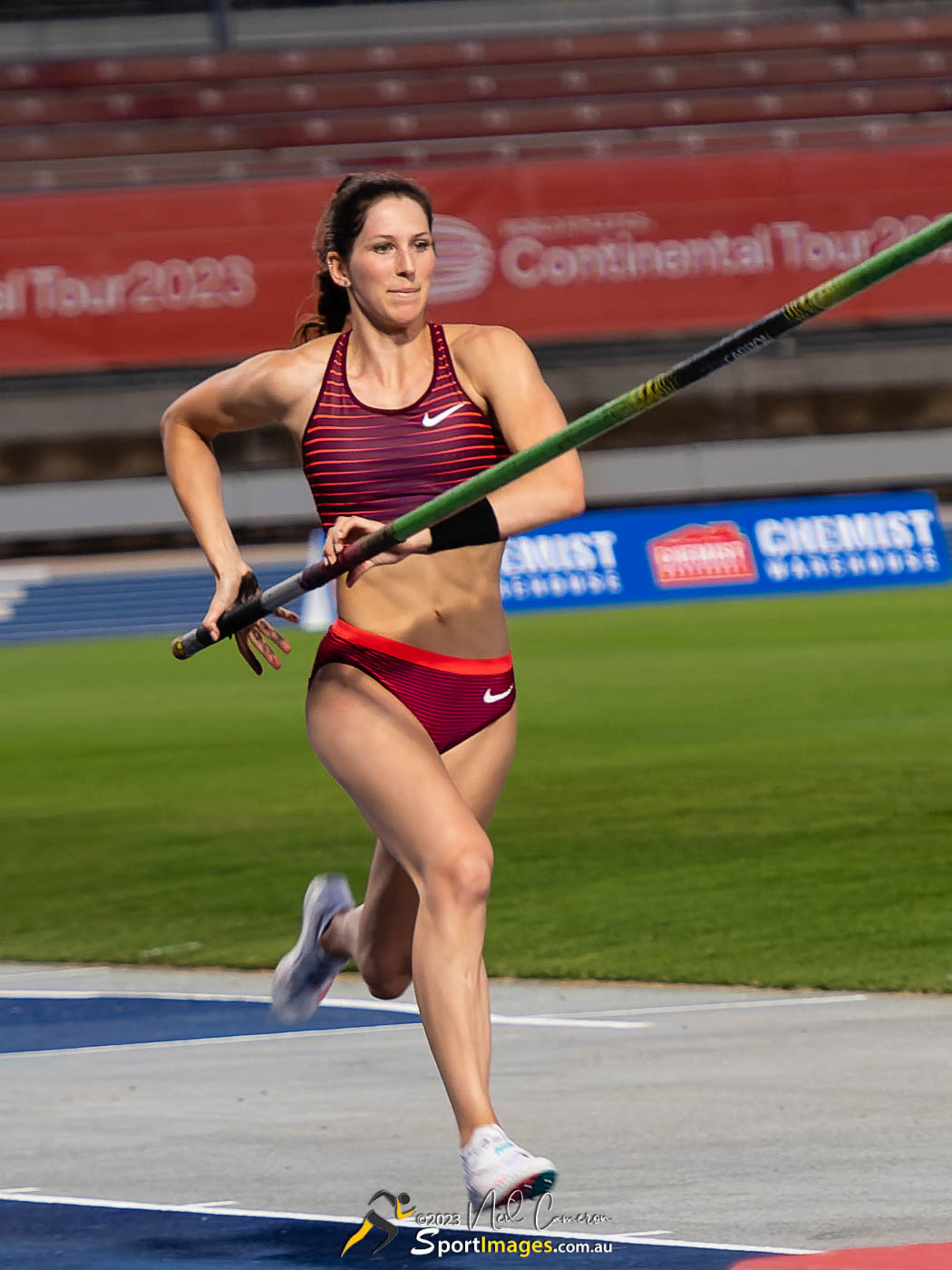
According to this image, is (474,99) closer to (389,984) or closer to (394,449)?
(389,984)

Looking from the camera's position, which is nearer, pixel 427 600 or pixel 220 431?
pixel 427 600

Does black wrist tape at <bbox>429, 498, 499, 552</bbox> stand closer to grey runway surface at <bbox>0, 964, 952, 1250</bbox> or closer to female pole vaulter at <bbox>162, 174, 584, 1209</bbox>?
female pole vaulter at <bbox>162, 174, 584, 1209</bbox>

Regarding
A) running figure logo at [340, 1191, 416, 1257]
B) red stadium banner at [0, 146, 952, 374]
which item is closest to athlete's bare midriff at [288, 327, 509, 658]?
running figure logo at [340, 1191, 416, 1257]

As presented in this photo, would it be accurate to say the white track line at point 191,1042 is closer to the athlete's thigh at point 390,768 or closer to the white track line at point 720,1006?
the white track line at point 720,1006

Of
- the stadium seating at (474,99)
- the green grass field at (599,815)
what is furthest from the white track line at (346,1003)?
the stadium seating at (474,99)

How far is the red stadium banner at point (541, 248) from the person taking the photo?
3216 centimetres

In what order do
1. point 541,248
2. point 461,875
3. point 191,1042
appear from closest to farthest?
point 461,875, point 191,1042, point 541,248

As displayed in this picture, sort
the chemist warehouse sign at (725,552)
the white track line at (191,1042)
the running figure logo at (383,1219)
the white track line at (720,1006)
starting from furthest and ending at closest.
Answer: the chemist warehouse sign at (725,552) → the white track line at (720,1006) → the white track line at (191,1042) → the running figure logo at (383,1219)

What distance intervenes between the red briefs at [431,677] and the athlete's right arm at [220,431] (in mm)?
182

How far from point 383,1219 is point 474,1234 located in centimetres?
23

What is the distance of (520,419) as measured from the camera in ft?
15.3

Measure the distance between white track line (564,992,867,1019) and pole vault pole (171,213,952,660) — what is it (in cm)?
285

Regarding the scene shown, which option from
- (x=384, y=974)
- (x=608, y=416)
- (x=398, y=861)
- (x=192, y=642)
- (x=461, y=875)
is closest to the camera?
(x=608, y=416)

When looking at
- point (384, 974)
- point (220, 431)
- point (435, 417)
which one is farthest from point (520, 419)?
point (384, 974)
